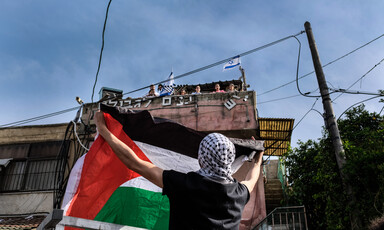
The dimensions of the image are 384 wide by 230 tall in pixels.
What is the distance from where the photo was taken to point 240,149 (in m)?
4.56

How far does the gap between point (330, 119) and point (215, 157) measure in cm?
790

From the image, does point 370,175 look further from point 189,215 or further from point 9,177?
point 9,177

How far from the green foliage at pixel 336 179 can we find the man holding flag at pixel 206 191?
659cm

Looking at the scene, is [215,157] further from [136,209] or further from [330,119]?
[330,119]

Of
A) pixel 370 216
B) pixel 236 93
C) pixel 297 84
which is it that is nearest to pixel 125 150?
pixel 370 216

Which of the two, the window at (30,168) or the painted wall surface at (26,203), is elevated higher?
the window at (30,168)

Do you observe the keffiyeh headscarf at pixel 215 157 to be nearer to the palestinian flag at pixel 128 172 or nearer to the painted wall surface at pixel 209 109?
the palestinian flag at pixel 128 172

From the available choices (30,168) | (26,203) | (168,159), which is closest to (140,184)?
(168,159)

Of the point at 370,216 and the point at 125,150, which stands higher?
the point at 125,150

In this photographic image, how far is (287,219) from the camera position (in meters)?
9.36

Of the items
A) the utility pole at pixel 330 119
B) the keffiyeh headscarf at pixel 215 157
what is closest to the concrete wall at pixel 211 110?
→ the utility pole at pixel 330 119

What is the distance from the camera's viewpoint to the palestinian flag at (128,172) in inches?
177

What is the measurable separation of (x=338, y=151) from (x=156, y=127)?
5938 millimetres

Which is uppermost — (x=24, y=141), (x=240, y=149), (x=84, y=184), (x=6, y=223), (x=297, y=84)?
(x=297, y=84)
